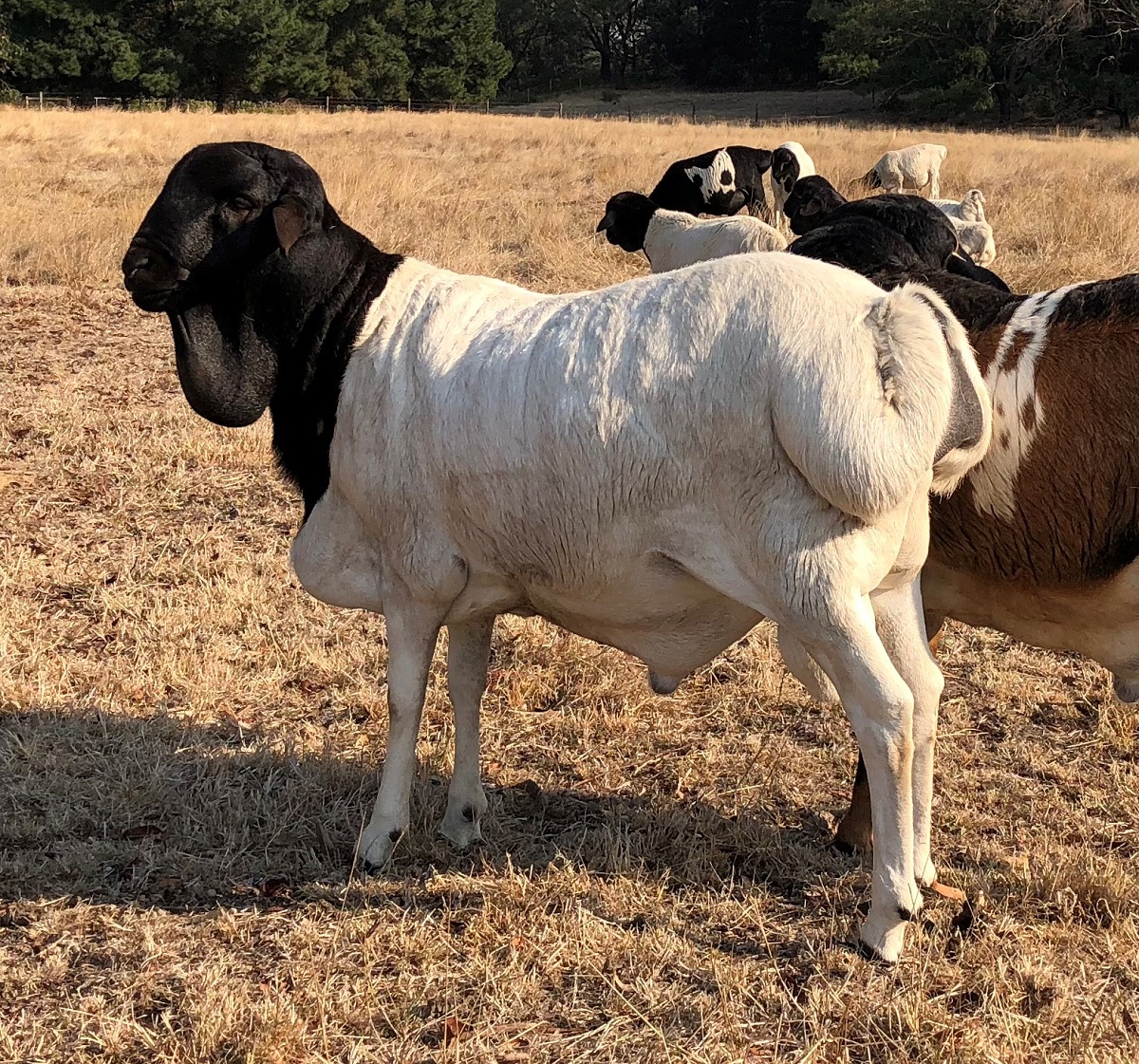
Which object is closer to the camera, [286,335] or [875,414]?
[875,414]

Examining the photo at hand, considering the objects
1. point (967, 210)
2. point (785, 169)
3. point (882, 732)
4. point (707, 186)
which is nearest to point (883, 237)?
point (882, 732)

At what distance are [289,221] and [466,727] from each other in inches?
74.5

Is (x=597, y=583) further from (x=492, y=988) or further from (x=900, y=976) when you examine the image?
(x=900, y=976)

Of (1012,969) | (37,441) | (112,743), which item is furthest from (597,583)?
(37,441)

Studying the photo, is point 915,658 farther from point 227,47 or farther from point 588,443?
point 227,47

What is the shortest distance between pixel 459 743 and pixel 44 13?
6077 centimetres

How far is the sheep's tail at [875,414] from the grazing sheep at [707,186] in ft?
38.6

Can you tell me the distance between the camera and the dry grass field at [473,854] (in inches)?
136

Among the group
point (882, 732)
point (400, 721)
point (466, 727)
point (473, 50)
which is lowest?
point (466, 727)

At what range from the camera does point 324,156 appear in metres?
23.8

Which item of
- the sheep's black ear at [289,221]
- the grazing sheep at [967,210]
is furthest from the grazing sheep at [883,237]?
the grazing sheep at [967,210]

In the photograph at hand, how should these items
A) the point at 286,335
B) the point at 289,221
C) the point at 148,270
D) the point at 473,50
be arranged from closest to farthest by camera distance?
the point at 289,221, the point at 148,270, the point at 286,335, the point at 473,50

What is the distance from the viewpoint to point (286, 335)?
405cm

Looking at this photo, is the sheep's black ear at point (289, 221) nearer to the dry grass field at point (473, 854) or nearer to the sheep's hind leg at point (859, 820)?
the dry grass field at point (473, 854)
